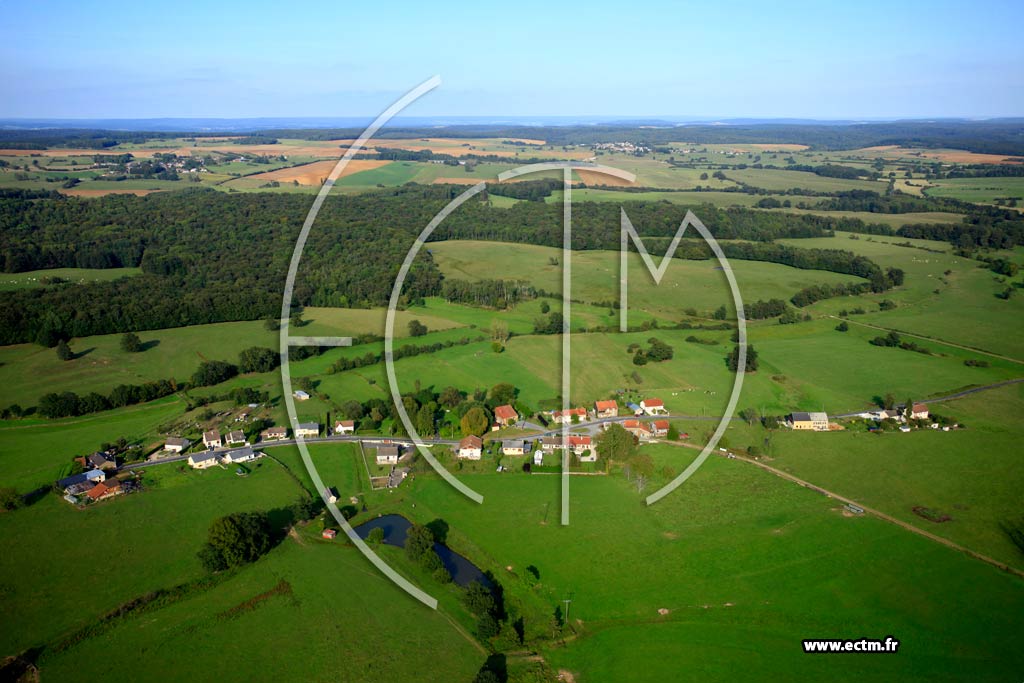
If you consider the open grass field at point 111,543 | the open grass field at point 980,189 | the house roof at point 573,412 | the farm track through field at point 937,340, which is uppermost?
the open grass field at point 980,189

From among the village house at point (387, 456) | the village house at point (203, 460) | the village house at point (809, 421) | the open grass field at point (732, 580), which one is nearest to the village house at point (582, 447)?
the open grass field at point (732, 580)

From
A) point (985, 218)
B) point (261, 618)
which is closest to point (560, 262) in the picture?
point (261, 618)

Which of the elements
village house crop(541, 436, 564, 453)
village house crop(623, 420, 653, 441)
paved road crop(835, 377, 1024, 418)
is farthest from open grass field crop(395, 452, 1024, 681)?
paved road crop(835, 377, 1024, 418)

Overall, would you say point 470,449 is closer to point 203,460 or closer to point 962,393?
point 203,460

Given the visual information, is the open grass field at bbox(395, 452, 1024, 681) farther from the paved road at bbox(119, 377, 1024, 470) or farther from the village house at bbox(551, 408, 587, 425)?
the village house at bbox(551, 408, 587, 425)

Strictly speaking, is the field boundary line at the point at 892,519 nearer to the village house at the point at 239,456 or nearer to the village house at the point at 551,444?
the village house at the point at 551,444

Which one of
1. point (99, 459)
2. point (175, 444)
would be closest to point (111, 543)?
point (99, 459)
